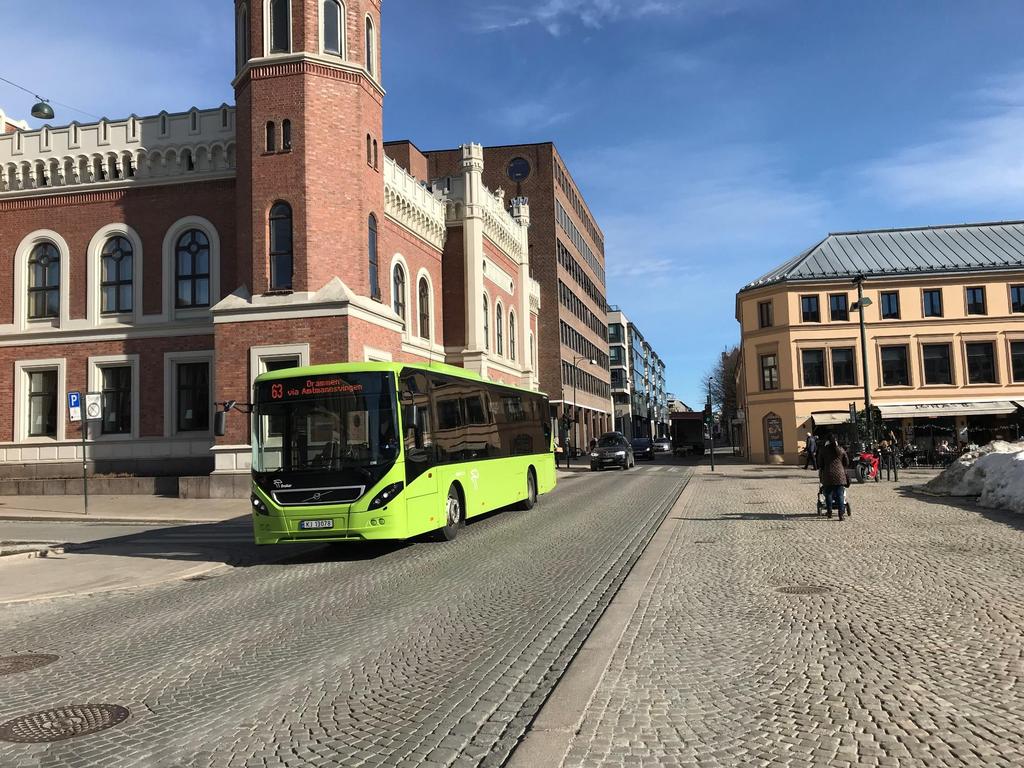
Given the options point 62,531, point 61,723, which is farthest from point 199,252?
point 61,723

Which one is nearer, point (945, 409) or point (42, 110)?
point (42, 110)

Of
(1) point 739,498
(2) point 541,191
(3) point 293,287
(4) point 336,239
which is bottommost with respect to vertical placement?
(1) point 739,498

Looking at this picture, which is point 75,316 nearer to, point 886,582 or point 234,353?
point 234,353

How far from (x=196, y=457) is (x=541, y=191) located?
143 ft

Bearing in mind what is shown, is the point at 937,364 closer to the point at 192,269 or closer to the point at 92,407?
the point at 192,269

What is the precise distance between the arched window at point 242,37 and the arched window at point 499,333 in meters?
20.0

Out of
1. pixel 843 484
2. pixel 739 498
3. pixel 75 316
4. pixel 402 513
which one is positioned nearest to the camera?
pixel 402 513

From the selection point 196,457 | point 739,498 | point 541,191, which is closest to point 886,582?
point 739,498

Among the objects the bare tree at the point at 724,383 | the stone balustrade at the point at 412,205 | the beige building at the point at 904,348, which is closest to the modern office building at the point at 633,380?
the bare tree at the point at 724,383

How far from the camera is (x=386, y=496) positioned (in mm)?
11539

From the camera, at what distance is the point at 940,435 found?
43.2 m

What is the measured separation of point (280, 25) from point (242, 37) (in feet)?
5.94

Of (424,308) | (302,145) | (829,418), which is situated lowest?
(829,418)

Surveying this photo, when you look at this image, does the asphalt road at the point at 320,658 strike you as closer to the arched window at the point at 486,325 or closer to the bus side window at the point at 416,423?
the bus side window at the point at 416,423
